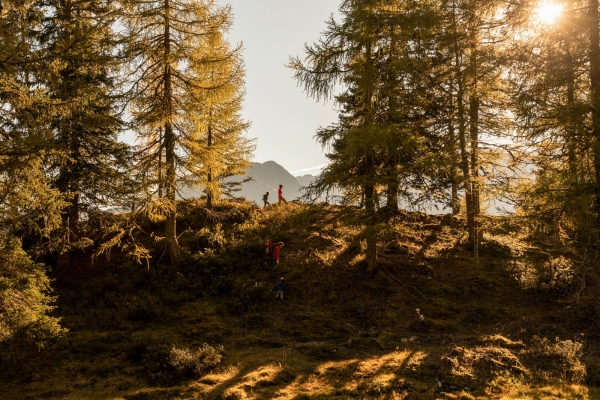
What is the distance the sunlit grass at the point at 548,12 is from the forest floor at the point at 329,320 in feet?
19.9

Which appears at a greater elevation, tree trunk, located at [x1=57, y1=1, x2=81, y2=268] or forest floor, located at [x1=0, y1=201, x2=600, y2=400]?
tree trunk, located at [x1=57, y1=1, x2=81, y2=268]

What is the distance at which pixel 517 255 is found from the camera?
1744 cm

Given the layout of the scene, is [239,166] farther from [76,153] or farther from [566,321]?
[566,321]

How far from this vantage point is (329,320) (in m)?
13.2

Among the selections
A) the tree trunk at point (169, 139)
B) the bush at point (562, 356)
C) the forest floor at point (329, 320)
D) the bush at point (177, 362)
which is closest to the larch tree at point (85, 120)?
the tree trunk at point (169, 139)

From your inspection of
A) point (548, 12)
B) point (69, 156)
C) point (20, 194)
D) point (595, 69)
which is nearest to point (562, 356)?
point (595, 69)

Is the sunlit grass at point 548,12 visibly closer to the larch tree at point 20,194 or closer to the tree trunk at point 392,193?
the tree trunk at point 392,193

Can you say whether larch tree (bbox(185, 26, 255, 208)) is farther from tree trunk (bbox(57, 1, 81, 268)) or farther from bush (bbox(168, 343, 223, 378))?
bush (bbox(168, 343, 223, 378))

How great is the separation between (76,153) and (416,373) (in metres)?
16.0

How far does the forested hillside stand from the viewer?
30.5 feet

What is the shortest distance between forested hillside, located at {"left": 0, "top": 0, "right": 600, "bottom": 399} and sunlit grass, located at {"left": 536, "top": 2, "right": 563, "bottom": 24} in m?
0.08

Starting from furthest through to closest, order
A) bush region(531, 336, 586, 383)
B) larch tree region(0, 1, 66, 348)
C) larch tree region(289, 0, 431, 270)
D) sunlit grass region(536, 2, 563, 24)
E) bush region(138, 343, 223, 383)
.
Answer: larch tree region(289, 0, 431, 270)
sunlit grass region(536, 2, 563, 24)
bush region(138, 343, 223, 383)
bush region(531, 336, 586, 383)
larch tree region(0, 1, 66, 348)

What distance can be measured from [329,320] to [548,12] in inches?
477

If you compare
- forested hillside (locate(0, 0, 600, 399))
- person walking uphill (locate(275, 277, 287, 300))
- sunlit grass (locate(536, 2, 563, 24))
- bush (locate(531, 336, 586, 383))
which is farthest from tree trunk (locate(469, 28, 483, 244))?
person walking uphill (locate(275, 277, 287, 300))
